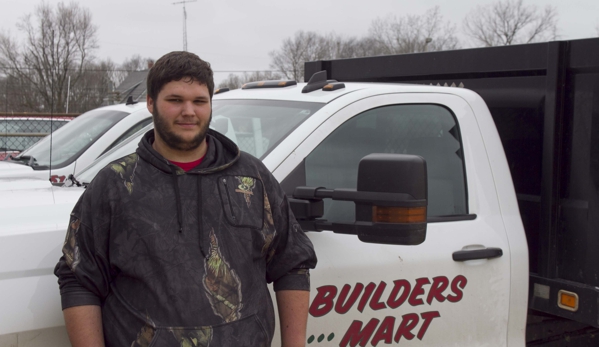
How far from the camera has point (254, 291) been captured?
2.03 m

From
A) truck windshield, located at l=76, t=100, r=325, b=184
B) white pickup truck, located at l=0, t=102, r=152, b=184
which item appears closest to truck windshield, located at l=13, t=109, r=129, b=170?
white pickup truck, located at l=0, t=102, r=152, b=184

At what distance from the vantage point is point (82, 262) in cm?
189

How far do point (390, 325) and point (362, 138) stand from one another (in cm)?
76

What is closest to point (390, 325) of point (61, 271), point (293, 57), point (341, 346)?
point (341, 346)

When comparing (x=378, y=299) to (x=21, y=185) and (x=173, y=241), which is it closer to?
(x=173, y=241)

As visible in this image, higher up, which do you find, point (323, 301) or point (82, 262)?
point (82, 262)

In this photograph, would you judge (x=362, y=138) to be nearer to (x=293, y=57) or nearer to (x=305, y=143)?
(x=305, y=143)

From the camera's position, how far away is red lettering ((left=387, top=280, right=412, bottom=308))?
271cm

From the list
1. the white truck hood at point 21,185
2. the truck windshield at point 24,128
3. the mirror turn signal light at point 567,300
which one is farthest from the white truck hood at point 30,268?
the truck windshield at point 24,128

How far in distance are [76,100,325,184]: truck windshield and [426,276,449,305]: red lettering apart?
84cm

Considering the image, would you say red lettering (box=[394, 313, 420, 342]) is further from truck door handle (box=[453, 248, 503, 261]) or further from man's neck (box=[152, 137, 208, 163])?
man's neck (box=[152, 137, 208, 163])

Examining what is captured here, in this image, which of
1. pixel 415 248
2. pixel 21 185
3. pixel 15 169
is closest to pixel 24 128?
pixel 15 169

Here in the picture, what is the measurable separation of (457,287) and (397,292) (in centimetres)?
31

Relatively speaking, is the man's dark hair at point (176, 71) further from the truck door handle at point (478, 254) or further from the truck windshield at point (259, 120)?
the truck door handle at point (478, 254)
